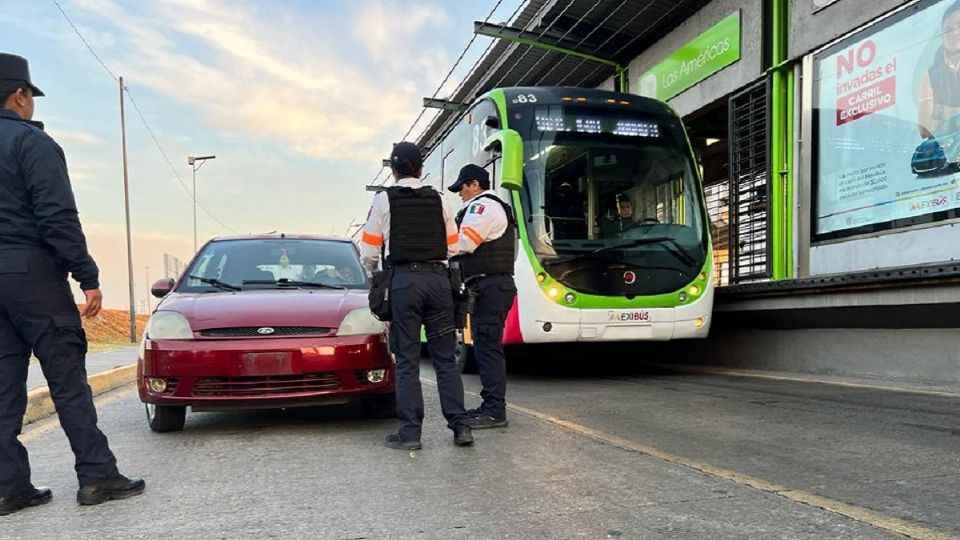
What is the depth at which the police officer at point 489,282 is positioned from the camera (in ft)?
16.1

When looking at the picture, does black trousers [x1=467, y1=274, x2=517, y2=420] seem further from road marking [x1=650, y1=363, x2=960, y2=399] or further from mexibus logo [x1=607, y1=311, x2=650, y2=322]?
road marking [x1=650, y1=363, x2=960, y2=399]

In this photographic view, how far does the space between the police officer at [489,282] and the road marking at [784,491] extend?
550mm

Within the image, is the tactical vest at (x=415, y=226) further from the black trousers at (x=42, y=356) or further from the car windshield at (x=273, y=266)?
the black trousers at (x=42, y=356)

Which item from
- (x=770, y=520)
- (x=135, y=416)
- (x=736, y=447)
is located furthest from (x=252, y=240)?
(x=770, y=520)

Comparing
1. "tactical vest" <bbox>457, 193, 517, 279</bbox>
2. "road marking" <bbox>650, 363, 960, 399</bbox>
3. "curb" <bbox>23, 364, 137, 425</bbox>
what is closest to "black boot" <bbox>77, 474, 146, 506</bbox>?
"curb" <bbox>23, 364, 137, 425</bbox>

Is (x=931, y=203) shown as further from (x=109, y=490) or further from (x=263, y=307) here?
(x=109, y=490)

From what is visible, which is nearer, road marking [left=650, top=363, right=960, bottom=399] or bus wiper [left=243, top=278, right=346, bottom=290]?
bus wiper [left=243, top=278, right=346, bottom=290]

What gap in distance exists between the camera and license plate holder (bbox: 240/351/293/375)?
446cm

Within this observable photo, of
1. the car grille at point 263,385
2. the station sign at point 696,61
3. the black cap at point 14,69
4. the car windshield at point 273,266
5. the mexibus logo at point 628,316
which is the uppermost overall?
the station sign at point 696,61

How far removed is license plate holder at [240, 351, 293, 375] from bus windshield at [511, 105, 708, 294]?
329 cm

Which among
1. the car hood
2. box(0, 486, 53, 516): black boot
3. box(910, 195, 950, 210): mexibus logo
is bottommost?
box(0, 486, 53, 516): black boot

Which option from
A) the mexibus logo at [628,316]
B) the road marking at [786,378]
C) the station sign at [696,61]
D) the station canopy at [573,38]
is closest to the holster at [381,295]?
the mexibus logo at [628,316]

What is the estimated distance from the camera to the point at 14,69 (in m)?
3.27

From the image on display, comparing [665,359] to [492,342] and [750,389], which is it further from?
[492,342]
